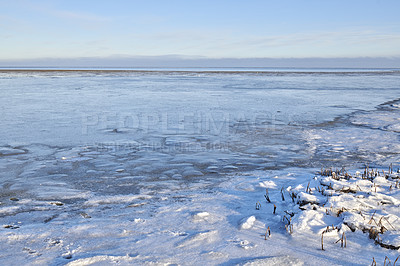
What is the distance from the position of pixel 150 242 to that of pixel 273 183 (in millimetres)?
2084

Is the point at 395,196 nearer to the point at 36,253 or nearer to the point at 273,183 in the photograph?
the point at 273,183

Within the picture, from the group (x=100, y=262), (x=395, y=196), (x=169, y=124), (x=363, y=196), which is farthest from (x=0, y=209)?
(x=169, y=124)

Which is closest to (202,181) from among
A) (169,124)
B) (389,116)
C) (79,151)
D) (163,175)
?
(163,175)

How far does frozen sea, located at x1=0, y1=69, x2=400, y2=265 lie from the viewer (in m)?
2.74

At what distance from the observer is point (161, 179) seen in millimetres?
4680

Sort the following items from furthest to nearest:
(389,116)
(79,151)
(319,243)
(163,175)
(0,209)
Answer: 1. (389,116)
2. (79,151)
3. (163,175)
4. (0,209)
5. (319,243)

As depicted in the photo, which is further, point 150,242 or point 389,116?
point 389,116

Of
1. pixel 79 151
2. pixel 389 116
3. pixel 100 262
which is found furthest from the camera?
pixel 389 116

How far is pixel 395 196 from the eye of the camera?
148 inches

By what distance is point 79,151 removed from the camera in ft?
20.0

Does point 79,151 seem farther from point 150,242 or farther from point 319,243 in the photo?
point 319,243

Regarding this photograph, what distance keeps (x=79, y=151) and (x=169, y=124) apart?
3.38 meters

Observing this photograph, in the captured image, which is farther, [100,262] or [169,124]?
[169,124]

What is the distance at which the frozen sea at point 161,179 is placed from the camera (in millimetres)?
2738
